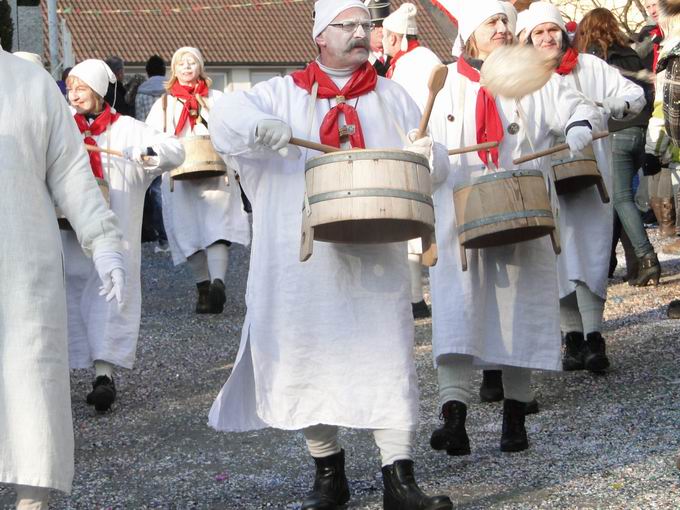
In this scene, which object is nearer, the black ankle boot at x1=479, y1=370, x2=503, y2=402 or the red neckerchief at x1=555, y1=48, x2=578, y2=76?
the black ankle boot at x1=479, y1=370, x2=503, y2=402

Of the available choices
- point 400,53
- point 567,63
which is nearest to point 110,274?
point 567,63

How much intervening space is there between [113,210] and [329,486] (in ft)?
10.6

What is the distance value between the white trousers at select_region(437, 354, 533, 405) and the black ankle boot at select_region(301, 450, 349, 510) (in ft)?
3.49

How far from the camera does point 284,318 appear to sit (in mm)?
5383

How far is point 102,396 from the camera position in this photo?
782 centimetres

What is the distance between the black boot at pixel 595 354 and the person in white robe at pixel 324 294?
286 centimetres

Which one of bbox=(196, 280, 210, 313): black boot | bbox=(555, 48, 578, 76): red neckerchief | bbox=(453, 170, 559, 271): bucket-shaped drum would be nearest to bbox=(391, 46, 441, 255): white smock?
bbox=(555, 48, 578, 76): red neckerchief

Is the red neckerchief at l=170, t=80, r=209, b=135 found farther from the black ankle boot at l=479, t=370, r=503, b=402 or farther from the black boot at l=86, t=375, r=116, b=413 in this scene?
the black ankle boot at l=479, t=370, r=503, b=402

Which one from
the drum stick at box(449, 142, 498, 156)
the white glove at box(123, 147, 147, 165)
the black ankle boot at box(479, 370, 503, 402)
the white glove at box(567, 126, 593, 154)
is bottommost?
the black ankle boot at box(479, 370, 503, 402)

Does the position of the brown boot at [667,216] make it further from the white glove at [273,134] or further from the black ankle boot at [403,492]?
the white glove at [273,134]

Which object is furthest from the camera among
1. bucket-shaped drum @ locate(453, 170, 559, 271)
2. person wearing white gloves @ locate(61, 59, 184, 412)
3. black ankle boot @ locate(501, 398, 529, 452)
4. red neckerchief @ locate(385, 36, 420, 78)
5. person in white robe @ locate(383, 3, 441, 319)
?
red neckerchief @ locate(385, 36, 420, 78)

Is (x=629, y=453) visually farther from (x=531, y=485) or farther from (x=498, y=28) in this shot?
(x=498, y=28)

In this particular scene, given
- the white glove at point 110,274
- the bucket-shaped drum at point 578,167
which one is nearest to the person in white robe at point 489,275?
the bucket-shaped drum at point 578,167

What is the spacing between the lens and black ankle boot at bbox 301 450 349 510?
5.39 m
